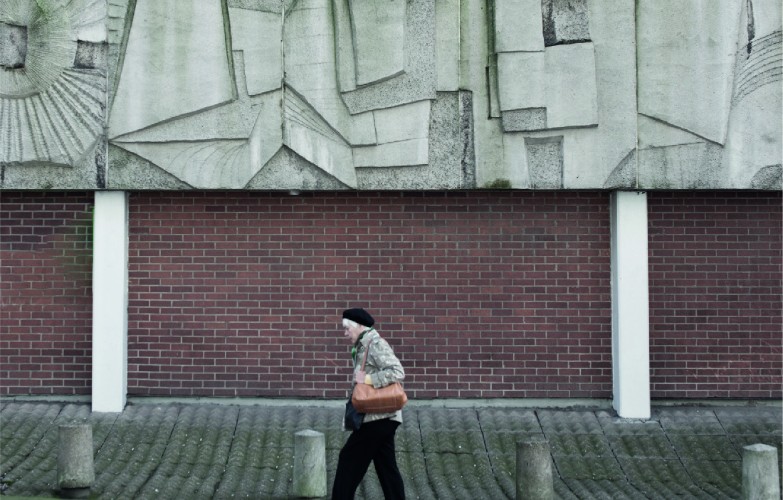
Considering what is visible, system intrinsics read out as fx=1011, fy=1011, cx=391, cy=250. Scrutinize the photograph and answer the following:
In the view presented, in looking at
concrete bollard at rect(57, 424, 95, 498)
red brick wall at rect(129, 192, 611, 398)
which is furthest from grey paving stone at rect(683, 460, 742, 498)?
concrete bollard at rect(57, 424, 95, 498)

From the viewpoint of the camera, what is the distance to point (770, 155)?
10.9 meters

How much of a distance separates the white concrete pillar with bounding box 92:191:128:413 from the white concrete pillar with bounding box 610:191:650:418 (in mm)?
5447

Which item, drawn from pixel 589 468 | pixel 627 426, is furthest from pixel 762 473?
pixel 627 426

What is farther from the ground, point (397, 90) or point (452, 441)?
point (397, 90)

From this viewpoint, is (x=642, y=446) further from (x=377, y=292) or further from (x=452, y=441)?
(x=377, y=292)

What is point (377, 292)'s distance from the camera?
36.9 ft

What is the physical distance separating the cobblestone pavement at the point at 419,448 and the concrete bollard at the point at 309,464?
1.46 feet

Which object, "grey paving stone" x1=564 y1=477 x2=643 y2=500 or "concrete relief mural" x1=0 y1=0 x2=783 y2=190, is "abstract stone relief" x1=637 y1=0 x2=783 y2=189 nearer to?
"concrete relief mural" x1=0 y1=0 x2=783 y2=190

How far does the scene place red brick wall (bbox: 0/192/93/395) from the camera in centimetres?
1128

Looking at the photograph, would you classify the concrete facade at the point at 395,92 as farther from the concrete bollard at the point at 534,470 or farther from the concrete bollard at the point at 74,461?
the concrete bollard at the point at 534,470

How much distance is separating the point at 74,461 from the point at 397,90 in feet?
16.4

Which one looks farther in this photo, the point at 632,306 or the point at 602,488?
the point at 632,306

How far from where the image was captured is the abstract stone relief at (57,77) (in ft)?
35.5

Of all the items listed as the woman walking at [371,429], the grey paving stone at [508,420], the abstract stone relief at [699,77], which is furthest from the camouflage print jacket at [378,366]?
the abstract stone relief at [699,77]
